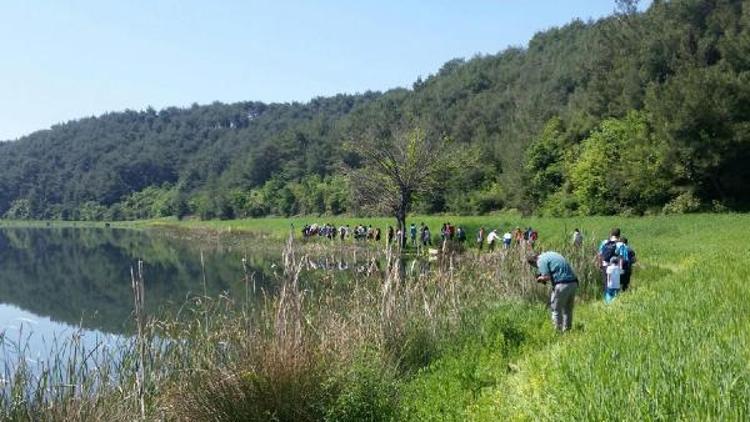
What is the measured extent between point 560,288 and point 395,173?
25238 millimetres

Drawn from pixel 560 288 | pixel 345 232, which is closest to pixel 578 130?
pixel 345 232

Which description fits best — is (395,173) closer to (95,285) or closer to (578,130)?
(95,285)

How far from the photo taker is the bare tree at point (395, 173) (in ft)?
119

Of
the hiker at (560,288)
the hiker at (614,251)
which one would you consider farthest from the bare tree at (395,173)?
the hiker at (560,288)

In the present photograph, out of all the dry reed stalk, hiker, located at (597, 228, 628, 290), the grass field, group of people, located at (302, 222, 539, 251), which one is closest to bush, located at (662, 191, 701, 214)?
group of people, located at (302, 222, 539, 251)

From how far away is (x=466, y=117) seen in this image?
92.9 meters

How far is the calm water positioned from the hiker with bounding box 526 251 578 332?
241 inches

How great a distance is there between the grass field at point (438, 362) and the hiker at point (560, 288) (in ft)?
0.82

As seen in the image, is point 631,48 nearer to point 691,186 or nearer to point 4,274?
point 691,186

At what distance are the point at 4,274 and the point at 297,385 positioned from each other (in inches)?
1390

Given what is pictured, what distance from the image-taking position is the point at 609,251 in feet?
56.1

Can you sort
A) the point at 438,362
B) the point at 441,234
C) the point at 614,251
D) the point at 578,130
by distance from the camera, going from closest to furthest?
the point at 438,362 → the point at 614,251 → the point at 441,234 → the point at 578,130

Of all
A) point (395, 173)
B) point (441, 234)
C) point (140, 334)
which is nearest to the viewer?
point (140, 334)

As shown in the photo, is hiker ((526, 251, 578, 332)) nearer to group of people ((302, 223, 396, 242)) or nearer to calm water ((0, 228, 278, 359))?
calm water ((0, 228, 278, 359))
